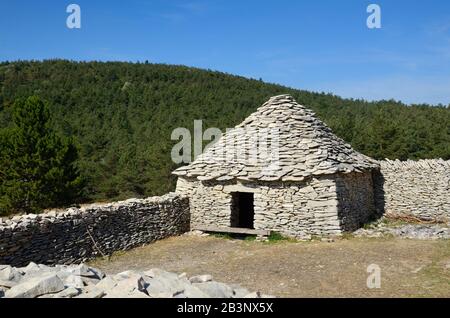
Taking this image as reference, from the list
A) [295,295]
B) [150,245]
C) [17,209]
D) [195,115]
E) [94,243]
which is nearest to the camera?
[295,295]

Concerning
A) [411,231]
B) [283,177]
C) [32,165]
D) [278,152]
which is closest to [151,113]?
[32,165]

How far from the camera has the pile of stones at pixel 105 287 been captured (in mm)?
4480

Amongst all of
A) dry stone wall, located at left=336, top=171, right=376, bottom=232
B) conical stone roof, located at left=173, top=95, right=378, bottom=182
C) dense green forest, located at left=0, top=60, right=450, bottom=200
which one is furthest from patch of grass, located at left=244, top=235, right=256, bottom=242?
dense green forest, located at left=0, top=60, right=450, bottom=200

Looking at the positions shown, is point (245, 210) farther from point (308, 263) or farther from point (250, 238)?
point (308, 263)

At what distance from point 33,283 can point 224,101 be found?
155 ft

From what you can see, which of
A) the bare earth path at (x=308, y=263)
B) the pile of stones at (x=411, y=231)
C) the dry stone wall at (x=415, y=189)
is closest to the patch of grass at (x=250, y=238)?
the bare earth path at (x=308, y=263)

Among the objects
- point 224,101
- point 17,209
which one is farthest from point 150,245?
point 224,101

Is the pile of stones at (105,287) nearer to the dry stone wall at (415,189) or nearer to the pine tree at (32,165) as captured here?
the dry stone wall at (415,189)

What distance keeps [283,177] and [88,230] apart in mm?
5302

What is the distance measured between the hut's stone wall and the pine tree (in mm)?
9894

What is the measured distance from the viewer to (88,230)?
9289 mm

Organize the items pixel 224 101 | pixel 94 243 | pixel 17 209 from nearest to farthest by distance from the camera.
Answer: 1. pixel 94 243
2. pixel 17 209
3. pixel 224 101
